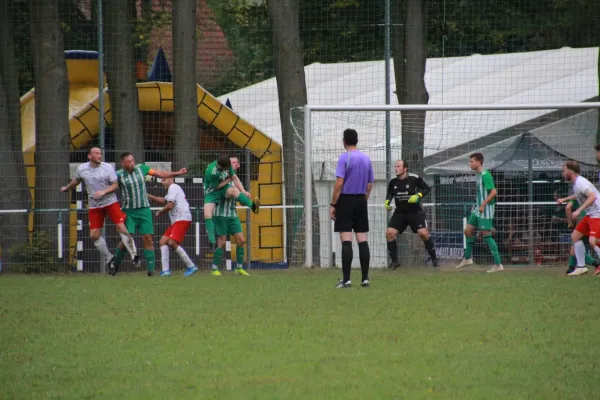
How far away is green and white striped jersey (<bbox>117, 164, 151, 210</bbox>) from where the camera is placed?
15.9m

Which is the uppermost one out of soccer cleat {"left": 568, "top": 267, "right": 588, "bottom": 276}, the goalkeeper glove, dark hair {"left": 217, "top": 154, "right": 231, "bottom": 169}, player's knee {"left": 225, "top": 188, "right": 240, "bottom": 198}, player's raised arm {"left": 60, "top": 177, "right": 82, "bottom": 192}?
dark hair {"left": 217, "top": 154, "right": 231, "bottom": 169}

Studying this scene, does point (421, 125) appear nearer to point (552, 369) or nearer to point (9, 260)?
point (9, 260)

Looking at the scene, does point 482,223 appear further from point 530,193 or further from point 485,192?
point 530,193

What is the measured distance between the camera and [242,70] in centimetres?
4041

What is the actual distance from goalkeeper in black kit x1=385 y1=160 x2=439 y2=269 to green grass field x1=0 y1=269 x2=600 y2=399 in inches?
176

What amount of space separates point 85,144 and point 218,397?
647 inches

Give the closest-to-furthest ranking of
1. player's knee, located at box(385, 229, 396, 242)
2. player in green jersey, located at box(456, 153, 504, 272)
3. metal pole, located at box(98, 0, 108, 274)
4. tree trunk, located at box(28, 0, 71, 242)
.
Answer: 1. player in green jersey, located at box(456, 153, 504, 272)
2. player's knee, located at box(385, 229, 396, 242)
3. metal pole, located at box(98, 0, 108, 274)
4. tree trunk, located at box(28, 0, 71, 242)

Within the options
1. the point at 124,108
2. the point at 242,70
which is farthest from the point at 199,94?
the point at 242,70

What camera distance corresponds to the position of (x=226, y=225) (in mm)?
16094

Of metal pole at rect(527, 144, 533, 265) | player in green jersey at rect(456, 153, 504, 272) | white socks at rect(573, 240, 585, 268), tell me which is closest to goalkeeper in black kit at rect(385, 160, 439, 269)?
player in green jersey at rect(456, 153, 504, 272)

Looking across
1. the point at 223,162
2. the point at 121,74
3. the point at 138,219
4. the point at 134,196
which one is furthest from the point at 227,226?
the point at 121,74

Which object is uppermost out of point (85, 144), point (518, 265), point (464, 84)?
point (464, 84)

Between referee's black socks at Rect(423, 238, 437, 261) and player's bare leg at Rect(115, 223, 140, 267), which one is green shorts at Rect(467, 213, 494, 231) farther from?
player's bare leg at Rect(115, 223, 140, 267)

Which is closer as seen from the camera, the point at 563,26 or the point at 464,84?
the point at 563,26
